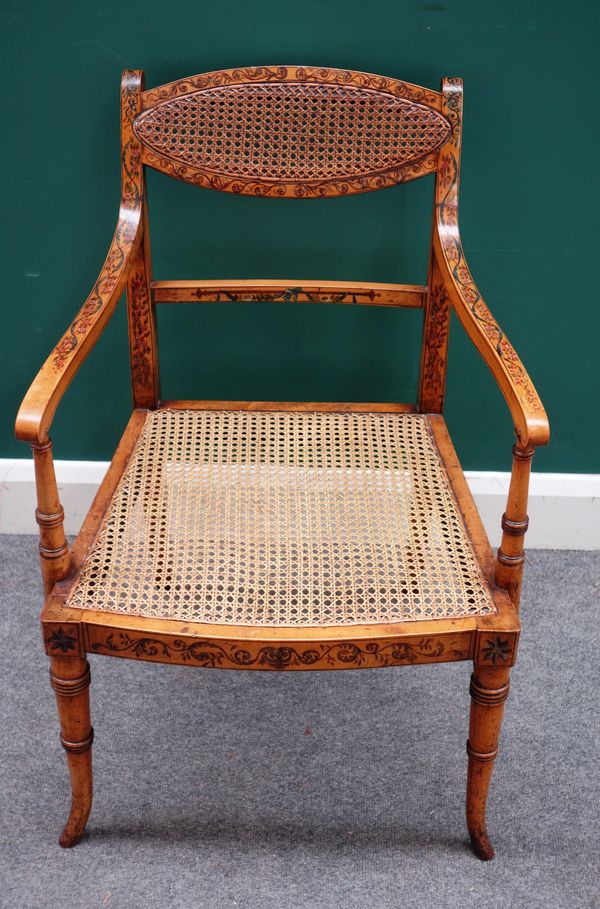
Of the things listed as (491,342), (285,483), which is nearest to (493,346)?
(491,342)

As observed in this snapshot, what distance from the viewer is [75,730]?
48.3 inches

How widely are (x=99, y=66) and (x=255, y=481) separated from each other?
0.80 meters

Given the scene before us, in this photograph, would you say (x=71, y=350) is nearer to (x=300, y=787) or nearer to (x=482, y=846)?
(x=300, y=787)

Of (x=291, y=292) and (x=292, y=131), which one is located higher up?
(x=292, y=131)

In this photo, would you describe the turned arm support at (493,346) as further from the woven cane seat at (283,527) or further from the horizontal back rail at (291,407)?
the horizontal back rail at (291,407)

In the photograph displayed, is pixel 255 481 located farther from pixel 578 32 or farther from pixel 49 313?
pixel 578 32

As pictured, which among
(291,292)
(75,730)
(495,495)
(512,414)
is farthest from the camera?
(495,495)

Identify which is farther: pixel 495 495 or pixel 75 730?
pixel 495 495

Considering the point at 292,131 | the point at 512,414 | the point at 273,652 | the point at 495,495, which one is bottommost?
the point at 495,495

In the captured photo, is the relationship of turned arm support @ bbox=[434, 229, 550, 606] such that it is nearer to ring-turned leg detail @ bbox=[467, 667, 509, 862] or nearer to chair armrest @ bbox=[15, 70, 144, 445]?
ring-turned leg detail @ bbox=[467, 667, 509, 862]

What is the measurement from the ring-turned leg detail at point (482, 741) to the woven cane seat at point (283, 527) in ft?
0.37

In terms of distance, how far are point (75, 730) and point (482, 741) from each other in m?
0.55

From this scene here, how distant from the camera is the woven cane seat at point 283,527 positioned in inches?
45.1

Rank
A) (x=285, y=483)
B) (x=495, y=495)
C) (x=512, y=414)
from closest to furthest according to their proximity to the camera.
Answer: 1. (x=512, y=414)
2. (x=285, y=483)
3. (x=495, y=495)
